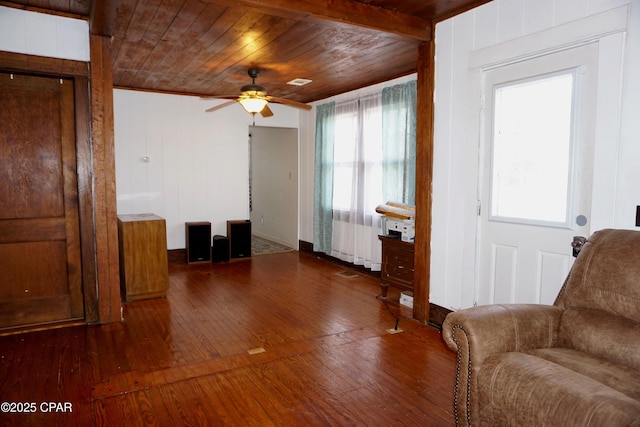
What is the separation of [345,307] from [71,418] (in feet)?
8.45

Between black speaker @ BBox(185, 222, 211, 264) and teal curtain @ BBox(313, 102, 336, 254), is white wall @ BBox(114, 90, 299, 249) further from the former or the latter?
teal curtain @ BBox(313, 102, 336, 254)

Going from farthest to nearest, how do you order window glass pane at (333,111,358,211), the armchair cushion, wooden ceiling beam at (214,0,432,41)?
1. window glass pane at (333,111,358,211)
2. wooden ceiling beam at (214,0,432,41)
3. the armchair cushion

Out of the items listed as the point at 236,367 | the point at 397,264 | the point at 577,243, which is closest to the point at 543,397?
the point at 577,243

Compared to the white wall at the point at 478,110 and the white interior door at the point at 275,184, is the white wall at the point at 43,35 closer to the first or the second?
the white wall at the point at 478,110

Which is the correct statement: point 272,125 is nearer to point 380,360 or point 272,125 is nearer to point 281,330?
point 281,330

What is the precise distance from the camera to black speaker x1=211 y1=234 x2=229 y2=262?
6363 mm

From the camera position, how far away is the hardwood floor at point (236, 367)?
7.48 feet

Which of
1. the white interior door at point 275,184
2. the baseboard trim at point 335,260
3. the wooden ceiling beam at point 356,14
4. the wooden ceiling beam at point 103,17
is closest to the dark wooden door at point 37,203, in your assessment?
the wooden ceiling beam at point 103,17

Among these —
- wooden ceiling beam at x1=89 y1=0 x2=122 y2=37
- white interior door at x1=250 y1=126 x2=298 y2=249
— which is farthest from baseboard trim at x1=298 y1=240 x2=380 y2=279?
wooden ceiling beam at x1=89 y1=0 x2=122 y2=37

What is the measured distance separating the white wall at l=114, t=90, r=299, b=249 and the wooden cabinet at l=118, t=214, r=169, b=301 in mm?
1794

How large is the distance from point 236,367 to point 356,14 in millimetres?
2757

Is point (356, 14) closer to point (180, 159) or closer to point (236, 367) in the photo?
point (236, 367)

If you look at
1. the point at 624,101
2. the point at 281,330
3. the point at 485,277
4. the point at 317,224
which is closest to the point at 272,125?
the point at 317,224

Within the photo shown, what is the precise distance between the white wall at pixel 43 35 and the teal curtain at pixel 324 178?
3563 mm
